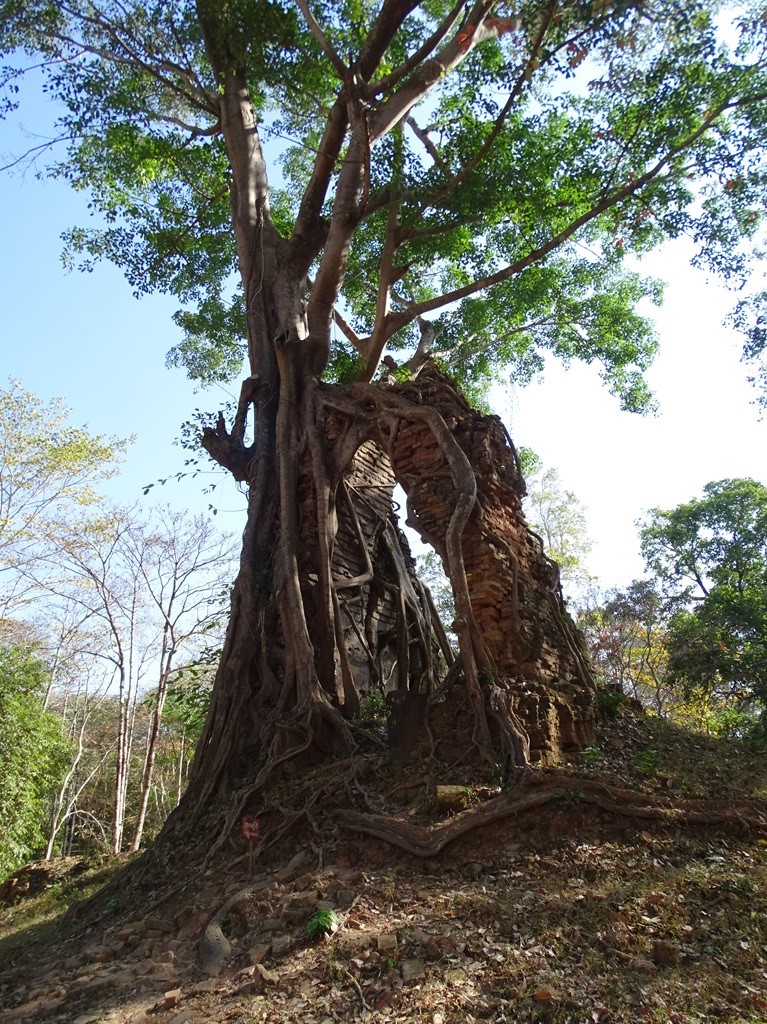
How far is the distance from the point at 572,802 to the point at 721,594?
8.47m

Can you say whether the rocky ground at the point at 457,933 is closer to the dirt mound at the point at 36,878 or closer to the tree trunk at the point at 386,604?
the tree trunk at the point at 386,604

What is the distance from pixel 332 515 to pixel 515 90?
15.2 feet

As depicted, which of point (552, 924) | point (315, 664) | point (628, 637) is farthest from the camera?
point (628, 637)

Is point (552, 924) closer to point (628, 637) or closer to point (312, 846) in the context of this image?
point (312, 846)

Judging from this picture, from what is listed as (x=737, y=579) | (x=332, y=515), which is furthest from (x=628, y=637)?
(x=332, y=515)

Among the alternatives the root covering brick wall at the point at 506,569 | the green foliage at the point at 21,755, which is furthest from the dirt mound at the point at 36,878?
the root covering brick wall at the point at 506,569

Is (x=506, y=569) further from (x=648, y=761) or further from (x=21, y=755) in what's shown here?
(x=21, y=755)

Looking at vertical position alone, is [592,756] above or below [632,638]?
below

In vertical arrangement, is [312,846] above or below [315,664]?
below

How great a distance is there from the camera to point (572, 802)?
372 cm

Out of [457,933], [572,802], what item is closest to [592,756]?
[572,802]

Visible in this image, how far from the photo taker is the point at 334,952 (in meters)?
2.89

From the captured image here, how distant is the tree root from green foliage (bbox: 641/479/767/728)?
200 inches

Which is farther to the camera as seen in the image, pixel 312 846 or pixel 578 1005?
pixel 312 846
